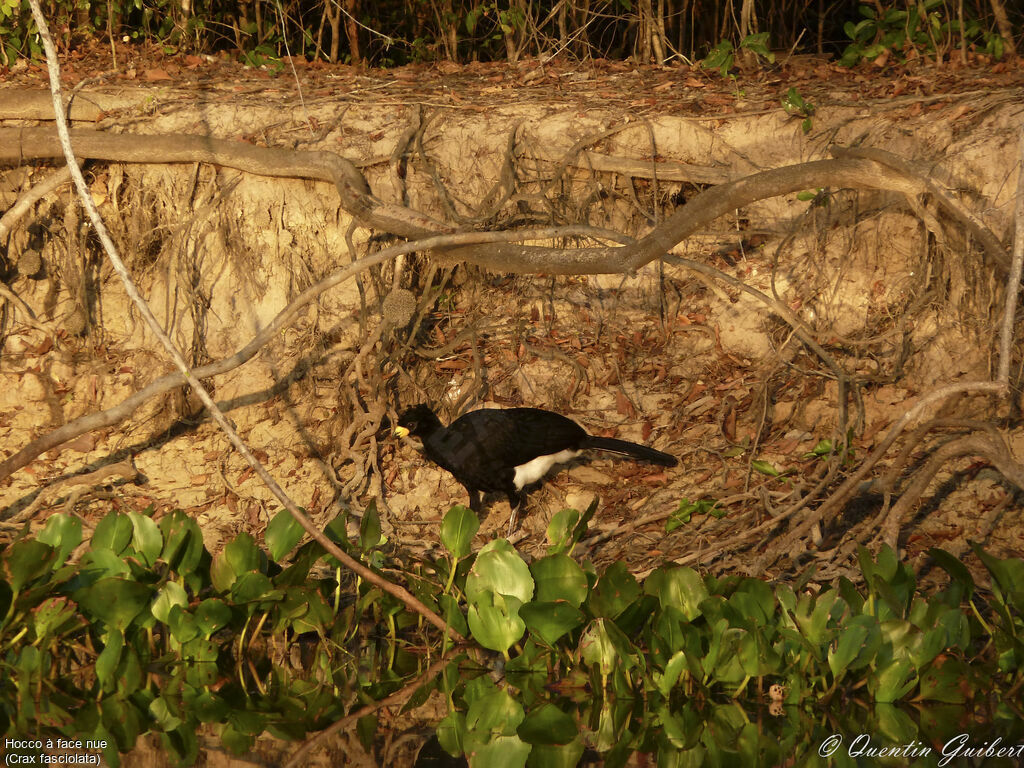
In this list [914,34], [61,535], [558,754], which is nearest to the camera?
[558,754]

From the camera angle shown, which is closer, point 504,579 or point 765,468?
point 504,579

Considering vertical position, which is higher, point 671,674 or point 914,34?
point 914,34

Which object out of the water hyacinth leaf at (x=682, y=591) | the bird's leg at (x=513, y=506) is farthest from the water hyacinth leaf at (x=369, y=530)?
the bird's leg at (x=513, y=506)

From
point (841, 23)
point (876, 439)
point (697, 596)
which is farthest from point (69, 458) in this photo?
point (841, 23)

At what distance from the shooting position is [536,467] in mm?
6586

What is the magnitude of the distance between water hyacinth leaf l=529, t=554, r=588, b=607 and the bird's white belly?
1565mm

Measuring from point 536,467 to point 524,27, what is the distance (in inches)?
167

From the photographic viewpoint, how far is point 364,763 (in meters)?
4.41

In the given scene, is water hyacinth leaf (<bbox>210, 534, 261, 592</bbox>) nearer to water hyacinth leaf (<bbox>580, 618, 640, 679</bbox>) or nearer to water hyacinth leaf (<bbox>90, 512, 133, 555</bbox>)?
water hyacinth leaf (<bbox>90, 512, 133, 555</bbox>)

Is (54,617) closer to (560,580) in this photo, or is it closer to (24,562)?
(24,562)

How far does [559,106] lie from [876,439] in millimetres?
2998

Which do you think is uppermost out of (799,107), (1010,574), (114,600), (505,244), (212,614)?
(799,107)

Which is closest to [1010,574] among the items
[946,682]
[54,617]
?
[946,682]

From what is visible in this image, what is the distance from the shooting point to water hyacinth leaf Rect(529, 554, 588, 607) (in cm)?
492
